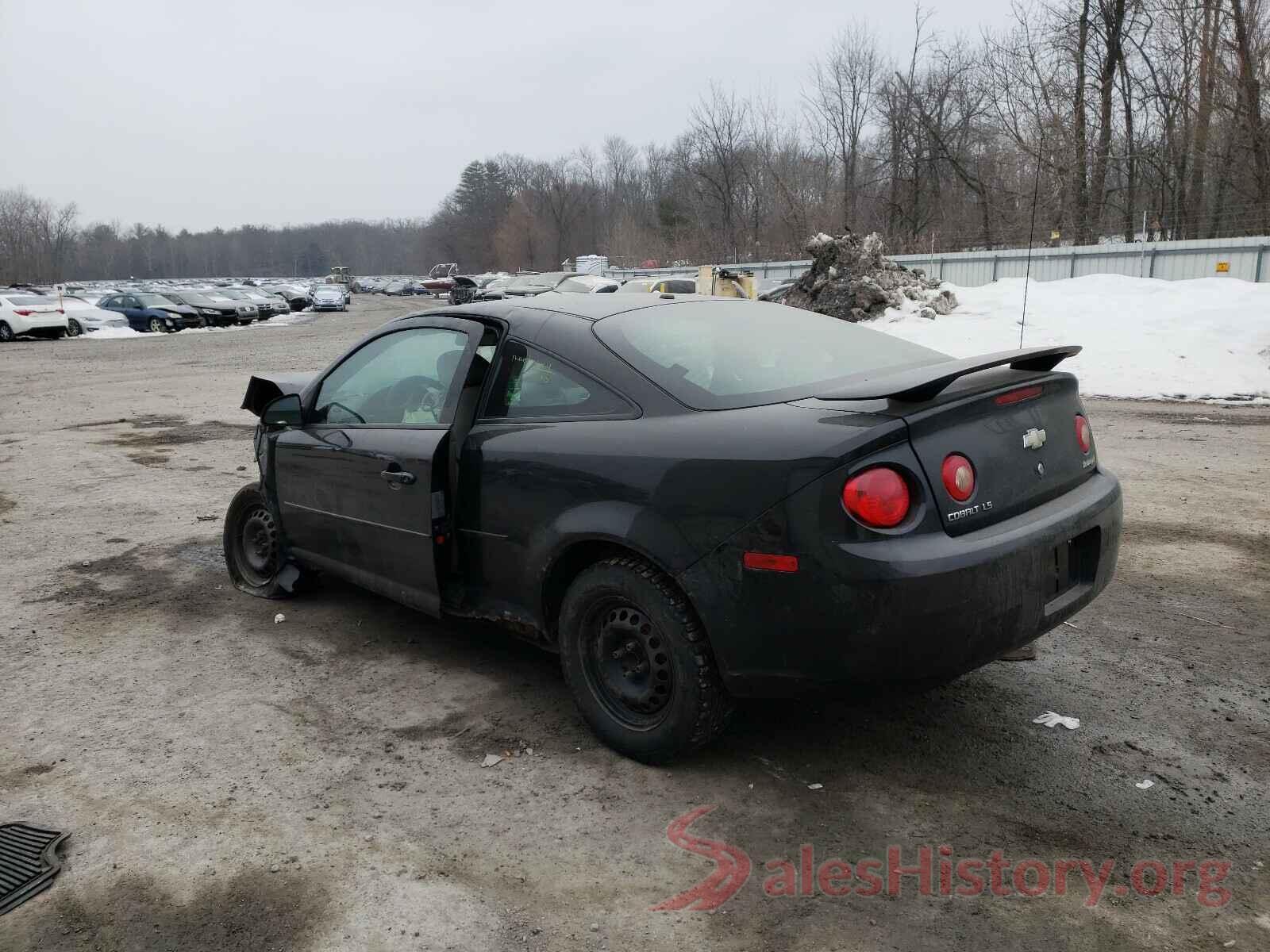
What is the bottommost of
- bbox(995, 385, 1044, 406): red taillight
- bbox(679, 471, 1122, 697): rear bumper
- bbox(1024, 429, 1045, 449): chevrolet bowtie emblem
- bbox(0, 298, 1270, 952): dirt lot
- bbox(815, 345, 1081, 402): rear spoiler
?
bbox(0, 298, 1270, 952): dirt lot

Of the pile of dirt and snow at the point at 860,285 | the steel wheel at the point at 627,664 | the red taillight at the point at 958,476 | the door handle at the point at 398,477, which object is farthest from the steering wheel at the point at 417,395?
the pile of dirt and snow at the point at 860,285

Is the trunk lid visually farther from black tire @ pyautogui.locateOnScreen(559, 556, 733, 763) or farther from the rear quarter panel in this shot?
black tire @ pyautogui.locateOnScreen(559, 556, 733, 763)

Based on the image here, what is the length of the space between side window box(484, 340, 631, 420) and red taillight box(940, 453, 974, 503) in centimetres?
108

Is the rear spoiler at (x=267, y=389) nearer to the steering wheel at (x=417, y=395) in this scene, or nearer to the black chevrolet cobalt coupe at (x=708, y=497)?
the black chevrolet cobalt coupe at (x=708, y=497)

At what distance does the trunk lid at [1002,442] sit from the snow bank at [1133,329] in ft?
35.6

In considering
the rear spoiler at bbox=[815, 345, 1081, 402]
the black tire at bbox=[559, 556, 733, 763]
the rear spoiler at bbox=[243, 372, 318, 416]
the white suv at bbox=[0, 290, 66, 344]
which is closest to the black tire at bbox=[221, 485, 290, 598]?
the rear spoiler at bbox=[243, 372, 318, 416]

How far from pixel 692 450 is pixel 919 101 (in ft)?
141

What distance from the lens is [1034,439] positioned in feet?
10.6

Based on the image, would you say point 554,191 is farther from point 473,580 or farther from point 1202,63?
point 473,580

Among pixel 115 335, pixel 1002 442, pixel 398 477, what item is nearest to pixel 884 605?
pixel 1002 442

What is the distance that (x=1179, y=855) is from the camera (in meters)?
2.78

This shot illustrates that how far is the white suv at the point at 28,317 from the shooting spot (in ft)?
99.6

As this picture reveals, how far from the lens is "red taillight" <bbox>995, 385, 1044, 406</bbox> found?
314 cm

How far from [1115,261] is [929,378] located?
838 inches
